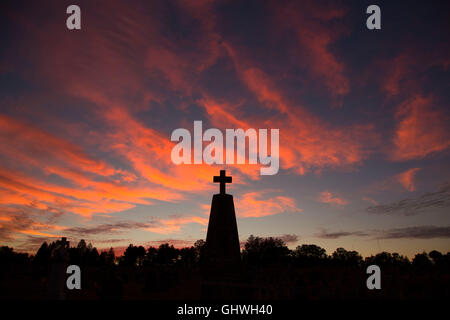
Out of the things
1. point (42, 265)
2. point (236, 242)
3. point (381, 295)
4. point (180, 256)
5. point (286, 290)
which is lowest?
point (180, 256)

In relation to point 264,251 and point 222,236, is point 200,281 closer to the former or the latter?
point 222,236

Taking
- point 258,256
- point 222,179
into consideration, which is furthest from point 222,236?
point 258,256

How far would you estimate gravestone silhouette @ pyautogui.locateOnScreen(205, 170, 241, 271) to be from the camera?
40.3ft

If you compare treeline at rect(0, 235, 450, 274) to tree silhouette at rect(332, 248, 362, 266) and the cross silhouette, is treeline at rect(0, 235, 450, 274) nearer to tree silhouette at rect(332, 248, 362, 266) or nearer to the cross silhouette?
tree silhouette at rect(332, 248, 362, 266)

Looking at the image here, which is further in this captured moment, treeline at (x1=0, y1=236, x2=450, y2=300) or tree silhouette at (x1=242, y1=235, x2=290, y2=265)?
tree silhouette at (x1=242, y1=235, x2=290, y2=265)

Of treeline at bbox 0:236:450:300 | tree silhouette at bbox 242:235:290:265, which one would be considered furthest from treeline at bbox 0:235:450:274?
treeline at bbox 0:236:450:300

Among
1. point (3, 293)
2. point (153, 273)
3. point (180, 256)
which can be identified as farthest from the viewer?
point (180, 256)

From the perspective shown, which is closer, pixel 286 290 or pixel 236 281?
pixel 286 290

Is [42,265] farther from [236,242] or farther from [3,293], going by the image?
[236,242]

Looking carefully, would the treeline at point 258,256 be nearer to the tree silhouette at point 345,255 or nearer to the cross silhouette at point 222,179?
the tree silhouette at point 345,255
